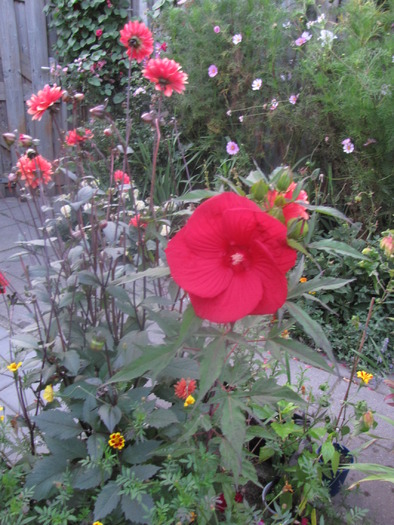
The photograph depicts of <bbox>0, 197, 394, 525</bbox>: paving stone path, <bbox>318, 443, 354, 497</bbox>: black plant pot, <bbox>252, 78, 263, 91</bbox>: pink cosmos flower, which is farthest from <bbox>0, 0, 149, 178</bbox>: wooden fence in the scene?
<bbox>318, 443, 354, 497</bbox>: black plant pot

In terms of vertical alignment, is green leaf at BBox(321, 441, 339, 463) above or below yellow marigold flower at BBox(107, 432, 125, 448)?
below

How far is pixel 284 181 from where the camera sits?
0.85 m

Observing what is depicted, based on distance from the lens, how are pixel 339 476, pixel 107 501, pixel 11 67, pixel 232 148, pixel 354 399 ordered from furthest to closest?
pixel 11 67 < pixel 232 148 < pixel 354 399 < pixel 339 476 < pixel 107 501

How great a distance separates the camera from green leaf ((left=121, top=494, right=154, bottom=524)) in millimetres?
1029

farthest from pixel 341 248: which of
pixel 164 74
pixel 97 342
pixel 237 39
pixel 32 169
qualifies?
pixel 237 39

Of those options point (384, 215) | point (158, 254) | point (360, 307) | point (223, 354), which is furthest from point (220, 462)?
point (384, 215)

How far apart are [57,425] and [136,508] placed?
11.9 inches

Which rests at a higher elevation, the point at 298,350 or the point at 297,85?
the point at 297,85

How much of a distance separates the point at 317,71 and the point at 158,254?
7.85 feet

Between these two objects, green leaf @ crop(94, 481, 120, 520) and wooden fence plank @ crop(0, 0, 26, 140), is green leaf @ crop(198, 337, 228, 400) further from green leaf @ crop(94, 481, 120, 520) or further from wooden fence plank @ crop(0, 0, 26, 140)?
wooden fence plank @ crop(0, 0, 26, 140)

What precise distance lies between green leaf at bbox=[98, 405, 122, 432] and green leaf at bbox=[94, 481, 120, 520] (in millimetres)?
144

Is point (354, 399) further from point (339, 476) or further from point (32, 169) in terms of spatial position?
point (32, 169)

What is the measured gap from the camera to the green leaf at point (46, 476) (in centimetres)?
113

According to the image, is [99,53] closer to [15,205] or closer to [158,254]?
[15,205]
